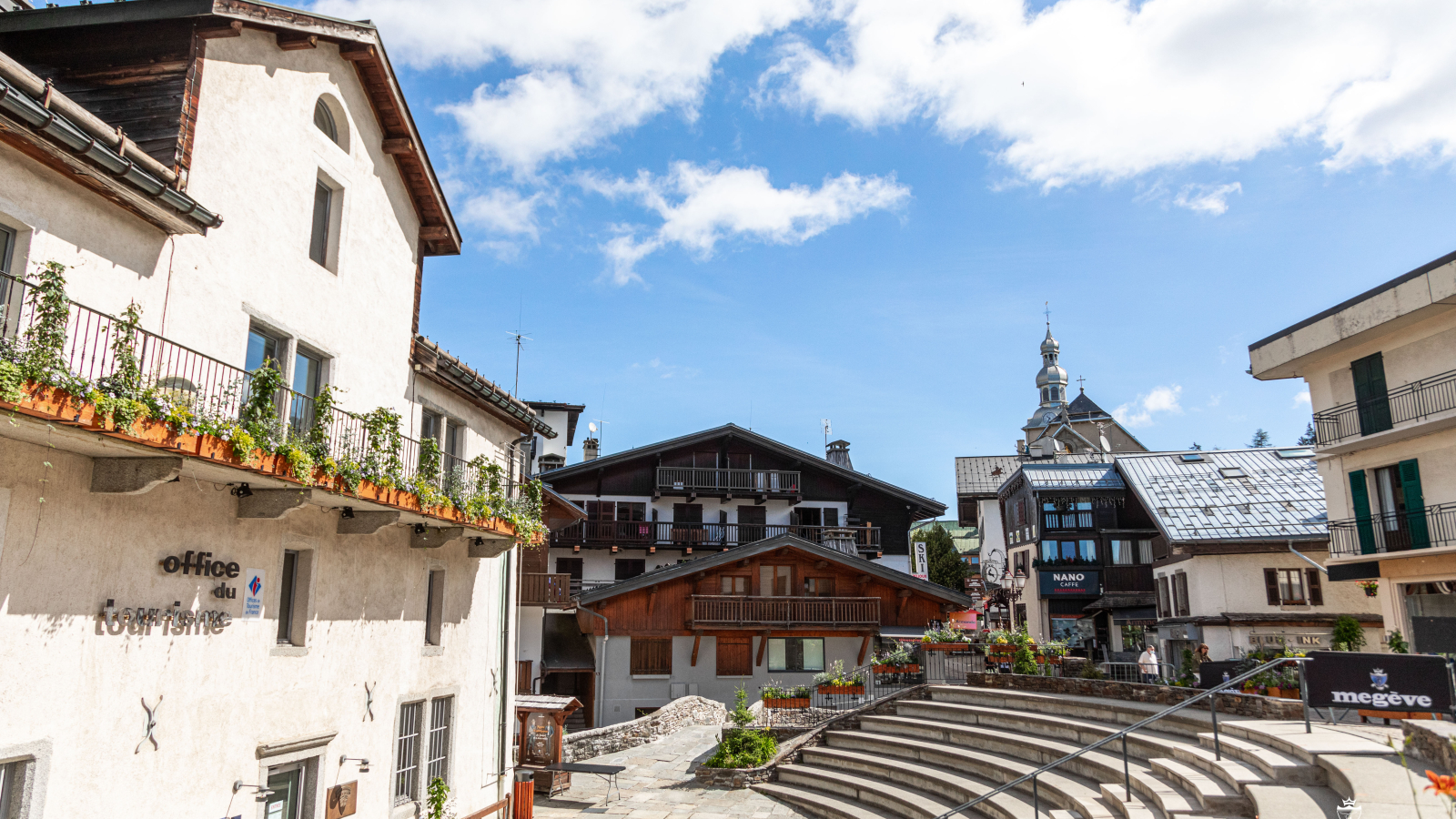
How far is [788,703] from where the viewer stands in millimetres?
23734

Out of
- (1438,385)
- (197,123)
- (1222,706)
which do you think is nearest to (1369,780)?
(1222,706)

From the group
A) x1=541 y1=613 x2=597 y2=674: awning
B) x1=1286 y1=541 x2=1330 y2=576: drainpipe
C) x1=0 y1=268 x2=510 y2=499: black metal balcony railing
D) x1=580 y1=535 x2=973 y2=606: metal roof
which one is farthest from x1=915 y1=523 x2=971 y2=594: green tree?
x1=0 y1=268 x2=510 y2=499: black metal balcony railing

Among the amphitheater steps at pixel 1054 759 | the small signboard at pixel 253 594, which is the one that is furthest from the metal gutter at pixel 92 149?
the amphitheater steps at pixel 1054 759

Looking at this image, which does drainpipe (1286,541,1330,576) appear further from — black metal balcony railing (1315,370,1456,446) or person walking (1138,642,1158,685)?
person walking (1138,642,1158,685)

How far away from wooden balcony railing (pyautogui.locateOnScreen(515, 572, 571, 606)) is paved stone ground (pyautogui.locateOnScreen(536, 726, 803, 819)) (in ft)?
28.1

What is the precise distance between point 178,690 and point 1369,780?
1236 cm

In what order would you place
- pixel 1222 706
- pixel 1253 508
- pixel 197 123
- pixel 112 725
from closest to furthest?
pixel 112 725 < pixel 197 123 < pixel 1222 706 < pixel 1253 508

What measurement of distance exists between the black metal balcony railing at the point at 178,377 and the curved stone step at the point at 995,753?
10407 millimetres

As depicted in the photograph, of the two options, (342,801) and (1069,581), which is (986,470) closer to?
(1069,581)

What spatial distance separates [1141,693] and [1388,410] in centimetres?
1245

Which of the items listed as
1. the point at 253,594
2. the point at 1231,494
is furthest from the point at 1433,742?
the point at 1231,494

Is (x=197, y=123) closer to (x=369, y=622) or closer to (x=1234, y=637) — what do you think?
(x=369, y=622)

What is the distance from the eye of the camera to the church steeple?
9350 cm

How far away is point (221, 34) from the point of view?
11242 millimetres
